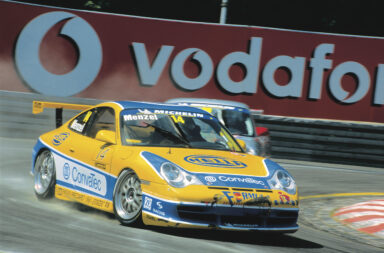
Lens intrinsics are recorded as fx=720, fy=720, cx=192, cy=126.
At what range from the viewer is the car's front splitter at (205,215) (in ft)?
20.7

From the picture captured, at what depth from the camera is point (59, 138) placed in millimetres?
8312

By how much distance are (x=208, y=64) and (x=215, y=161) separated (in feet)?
35.1

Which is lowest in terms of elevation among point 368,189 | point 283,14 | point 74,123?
point 368,189

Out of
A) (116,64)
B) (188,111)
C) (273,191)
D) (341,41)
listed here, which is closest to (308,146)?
(341,41)

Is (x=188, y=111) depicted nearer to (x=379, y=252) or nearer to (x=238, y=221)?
(x=238, y=221)

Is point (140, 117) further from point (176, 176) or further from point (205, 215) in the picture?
point (205, 215)

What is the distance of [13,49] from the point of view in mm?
17203

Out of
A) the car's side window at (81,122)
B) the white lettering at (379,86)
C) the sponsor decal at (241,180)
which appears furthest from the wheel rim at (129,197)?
the white lettering at (379,86)

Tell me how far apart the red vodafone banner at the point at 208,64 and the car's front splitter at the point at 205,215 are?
11.0 meters

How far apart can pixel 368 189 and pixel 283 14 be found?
44.6 feet

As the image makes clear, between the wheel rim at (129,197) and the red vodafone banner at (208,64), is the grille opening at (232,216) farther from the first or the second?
the red vodafone banner at (208,64)

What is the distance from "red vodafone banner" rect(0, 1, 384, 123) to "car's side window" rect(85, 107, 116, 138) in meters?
9.06

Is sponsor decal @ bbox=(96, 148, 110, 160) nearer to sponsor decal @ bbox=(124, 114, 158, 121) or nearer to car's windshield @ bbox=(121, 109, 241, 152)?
car's windshield @ bbox=(121, 109, 241, 152)

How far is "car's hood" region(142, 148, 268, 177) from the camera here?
6.68 metres
